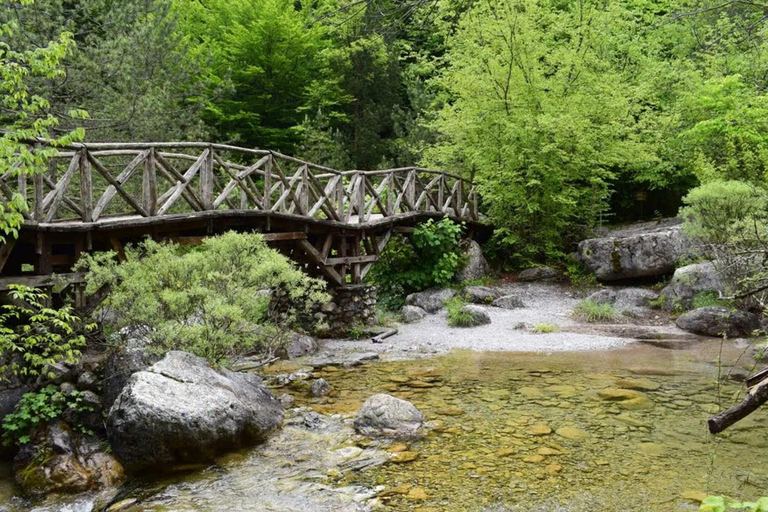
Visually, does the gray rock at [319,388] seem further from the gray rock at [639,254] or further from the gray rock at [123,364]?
the gray rock at [639,254]

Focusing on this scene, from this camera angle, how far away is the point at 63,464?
17.1 feet

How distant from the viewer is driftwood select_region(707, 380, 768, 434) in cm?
276

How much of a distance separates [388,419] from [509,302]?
804cm

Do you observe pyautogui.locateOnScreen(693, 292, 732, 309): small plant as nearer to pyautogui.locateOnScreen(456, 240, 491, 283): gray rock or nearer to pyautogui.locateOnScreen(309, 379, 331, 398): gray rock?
pyautogui.locateOnScreen(456, 240, 491, 283): gray rock

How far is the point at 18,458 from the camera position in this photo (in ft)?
17.8

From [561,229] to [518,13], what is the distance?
232 inches

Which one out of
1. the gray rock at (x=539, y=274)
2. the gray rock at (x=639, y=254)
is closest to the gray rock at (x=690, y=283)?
the gray rock at (x=639, y=254)

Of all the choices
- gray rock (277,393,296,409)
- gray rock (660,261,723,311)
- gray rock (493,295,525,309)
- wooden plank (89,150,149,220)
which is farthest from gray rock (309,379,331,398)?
gray rock (660,261,723,311)

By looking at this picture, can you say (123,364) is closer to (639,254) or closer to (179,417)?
(179,417)

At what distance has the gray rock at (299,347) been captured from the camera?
9750 millimetres

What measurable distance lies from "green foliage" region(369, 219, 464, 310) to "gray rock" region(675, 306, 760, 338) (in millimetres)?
5423

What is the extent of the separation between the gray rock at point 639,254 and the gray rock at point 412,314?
462 cm

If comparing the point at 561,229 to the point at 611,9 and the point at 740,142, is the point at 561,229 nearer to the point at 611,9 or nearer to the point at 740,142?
the point at 740,142

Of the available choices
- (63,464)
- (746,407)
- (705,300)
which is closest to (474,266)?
(705,300)
